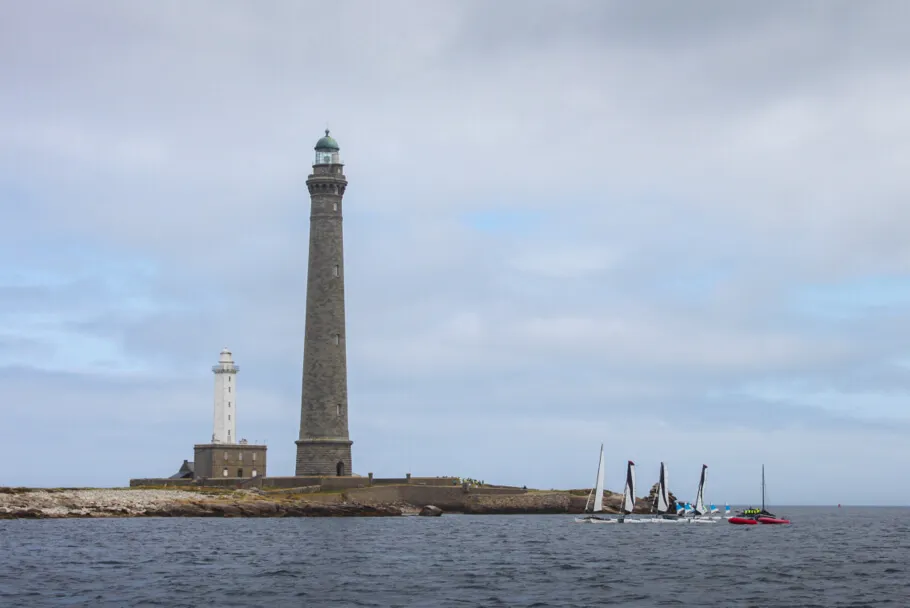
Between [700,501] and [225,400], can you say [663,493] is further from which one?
[225,400]

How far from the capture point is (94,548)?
57.0 metres

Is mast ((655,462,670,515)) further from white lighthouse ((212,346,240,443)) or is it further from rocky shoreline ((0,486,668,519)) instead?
white lighthouse ((212,346,240,443))

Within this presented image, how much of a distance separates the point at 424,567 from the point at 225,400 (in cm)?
6227

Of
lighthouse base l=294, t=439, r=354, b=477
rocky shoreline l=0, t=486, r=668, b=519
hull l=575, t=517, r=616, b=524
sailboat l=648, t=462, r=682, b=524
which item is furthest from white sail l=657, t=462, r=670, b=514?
lighthouse base l=294, t=439, r=354, b=477

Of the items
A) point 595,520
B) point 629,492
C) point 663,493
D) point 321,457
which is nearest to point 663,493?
point 663,493

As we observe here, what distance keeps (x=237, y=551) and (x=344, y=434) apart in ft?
121

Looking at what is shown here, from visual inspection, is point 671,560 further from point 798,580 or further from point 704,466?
point 704,466

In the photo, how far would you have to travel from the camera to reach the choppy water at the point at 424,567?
1527 inches

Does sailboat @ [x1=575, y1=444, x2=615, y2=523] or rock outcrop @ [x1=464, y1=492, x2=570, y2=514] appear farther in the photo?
rock outcrop @ [x1=464, y1=492, x2=570, y2=514]

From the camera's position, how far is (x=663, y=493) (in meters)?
99.8

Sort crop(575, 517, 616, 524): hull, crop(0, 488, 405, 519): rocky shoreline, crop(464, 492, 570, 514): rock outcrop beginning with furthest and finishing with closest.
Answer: crop(464, 492, 570, 514): rock outcrop → crop(575, 517, 616, 524): hull → crop(0, 488, 405, 519): rocky shoreline

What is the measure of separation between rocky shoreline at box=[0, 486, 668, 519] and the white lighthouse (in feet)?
35.7

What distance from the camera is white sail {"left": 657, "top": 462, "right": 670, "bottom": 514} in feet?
316

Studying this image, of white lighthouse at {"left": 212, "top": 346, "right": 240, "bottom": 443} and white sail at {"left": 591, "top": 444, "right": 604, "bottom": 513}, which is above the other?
white lighthouse at {"left": 212, "top": 346, "right": 240, "bottom": 443}
